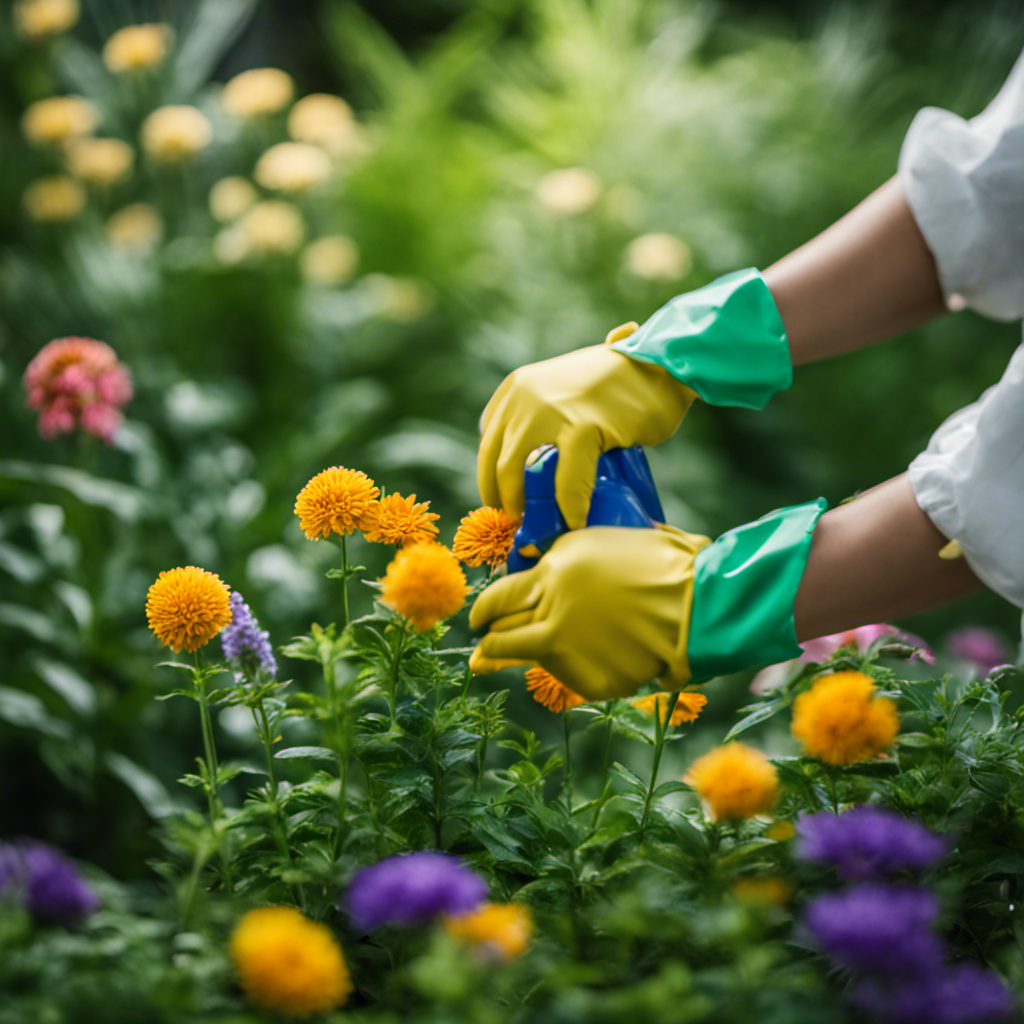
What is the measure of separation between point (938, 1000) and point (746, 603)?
0.27 meters

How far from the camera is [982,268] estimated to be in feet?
2.08

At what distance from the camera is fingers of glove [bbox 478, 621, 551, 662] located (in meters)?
0.60

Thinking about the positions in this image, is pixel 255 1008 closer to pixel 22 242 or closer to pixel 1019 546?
pixel 1019 546

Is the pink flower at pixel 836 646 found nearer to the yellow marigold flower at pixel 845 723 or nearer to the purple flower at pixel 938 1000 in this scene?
the yellow marigold flower at pixel 845 723

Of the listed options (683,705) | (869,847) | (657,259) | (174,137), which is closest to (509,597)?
(683,705)

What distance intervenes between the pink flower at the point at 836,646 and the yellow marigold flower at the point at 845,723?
14 centimetres

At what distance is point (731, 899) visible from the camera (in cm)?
52

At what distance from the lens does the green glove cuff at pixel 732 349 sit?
708 millimetres

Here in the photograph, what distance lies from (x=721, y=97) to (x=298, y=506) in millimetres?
2369

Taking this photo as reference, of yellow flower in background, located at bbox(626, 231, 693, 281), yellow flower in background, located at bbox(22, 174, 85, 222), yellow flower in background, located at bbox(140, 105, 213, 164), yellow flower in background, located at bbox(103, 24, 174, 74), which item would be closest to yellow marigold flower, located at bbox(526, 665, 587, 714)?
yellow flower in background, located at bbox(626, 231, 693, 281)

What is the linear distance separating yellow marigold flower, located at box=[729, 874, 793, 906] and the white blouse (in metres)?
0.22

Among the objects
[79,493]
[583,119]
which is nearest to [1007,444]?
[79,493]

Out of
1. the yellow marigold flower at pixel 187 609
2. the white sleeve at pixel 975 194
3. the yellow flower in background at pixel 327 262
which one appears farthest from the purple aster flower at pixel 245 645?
the yellow flower in background at pixel 327 262

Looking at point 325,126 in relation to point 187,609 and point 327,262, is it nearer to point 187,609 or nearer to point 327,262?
point 327,262
